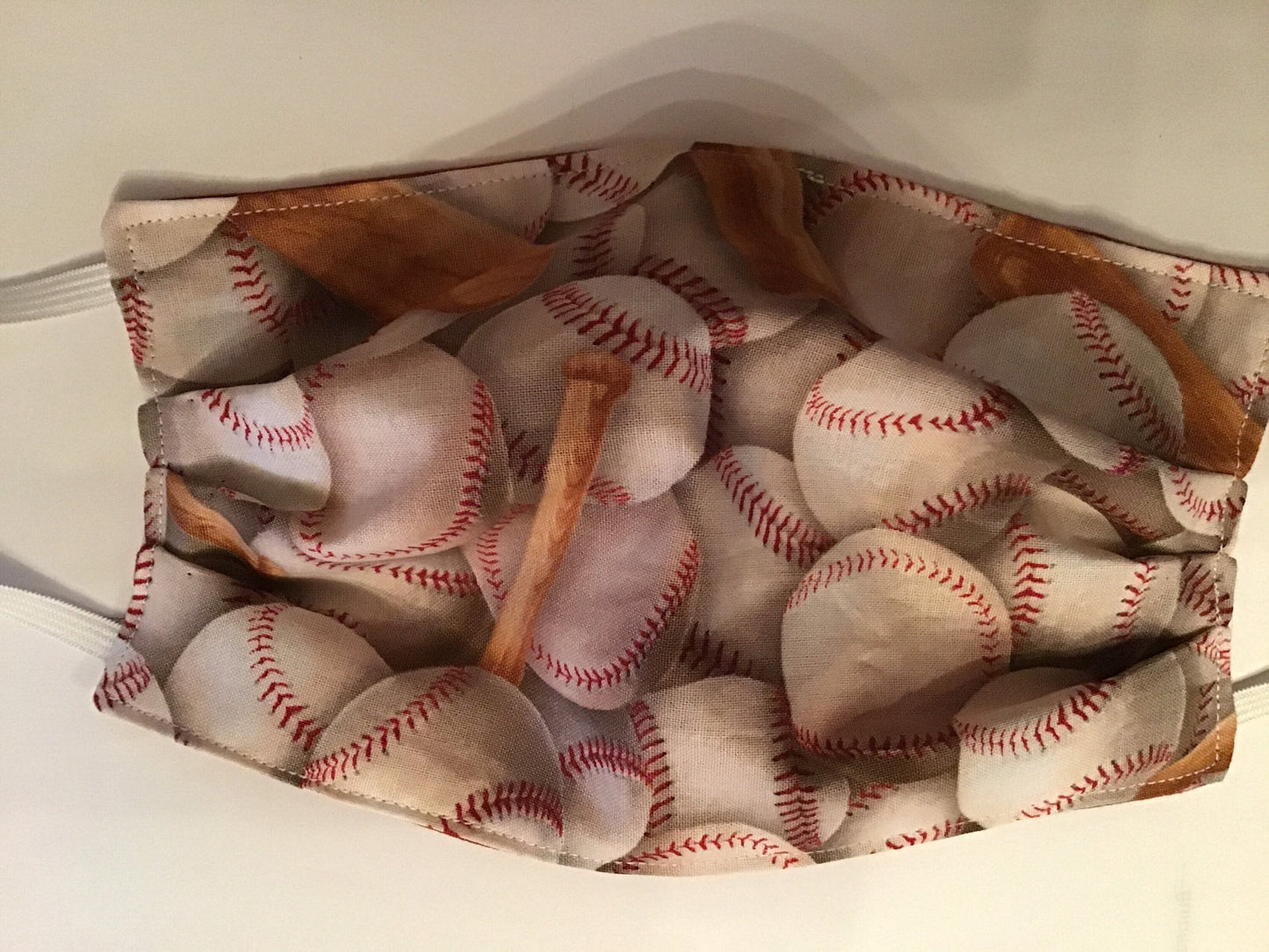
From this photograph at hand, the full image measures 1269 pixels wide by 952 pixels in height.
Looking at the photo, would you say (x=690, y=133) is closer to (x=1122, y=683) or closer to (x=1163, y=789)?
(x=1122, y=683)

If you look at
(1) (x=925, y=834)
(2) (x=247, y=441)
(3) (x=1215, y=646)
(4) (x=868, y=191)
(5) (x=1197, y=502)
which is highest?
(4) (x=868, y=191)

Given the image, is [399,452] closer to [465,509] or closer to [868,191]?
[465,509]

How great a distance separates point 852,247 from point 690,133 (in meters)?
0.15

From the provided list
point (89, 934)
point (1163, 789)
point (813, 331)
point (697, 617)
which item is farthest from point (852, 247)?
point (89, 934)

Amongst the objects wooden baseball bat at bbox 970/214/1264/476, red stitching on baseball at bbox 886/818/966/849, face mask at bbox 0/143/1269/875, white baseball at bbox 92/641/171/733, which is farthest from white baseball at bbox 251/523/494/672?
wooden baseball bat at bbox 970/214/1264/476

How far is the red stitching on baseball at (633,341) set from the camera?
0.58 m

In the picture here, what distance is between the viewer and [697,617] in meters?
0.61

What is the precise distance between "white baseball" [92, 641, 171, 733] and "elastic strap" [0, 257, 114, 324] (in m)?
0.25

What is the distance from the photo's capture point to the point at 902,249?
628mm

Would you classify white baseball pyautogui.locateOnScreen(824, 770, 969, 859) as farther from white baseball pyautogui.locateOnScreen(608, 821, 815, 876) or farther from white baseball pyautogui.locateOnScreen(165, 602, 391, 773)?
white baseball pyautogui.locateOnScreen(165, 602, 391, 773)

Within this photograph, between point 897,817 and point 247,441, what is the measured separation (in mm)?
529

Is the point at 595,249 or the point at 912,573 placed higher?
the point at 595,249

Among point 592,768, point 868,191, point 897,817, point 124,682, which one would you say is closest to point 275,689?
point 124,682

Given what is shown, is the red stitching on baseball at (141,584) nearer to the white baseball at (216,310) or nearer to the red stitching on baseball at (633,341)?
the white baseball at (216,310)
